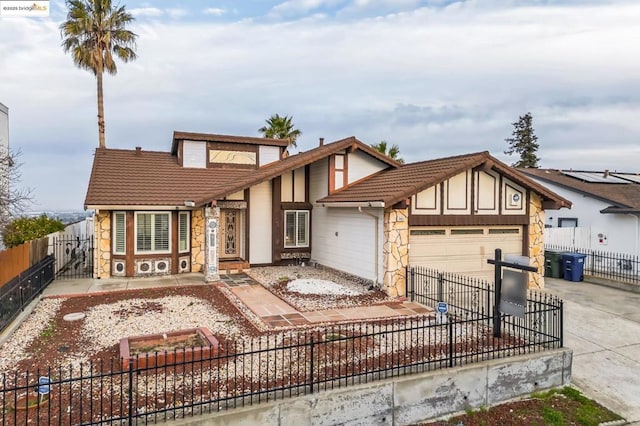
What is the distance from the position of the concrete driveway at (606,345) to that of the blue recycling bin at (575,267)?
1.94 metres

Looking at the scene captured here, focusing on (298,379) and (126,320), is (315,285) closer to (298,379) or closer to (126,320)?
(126,320)

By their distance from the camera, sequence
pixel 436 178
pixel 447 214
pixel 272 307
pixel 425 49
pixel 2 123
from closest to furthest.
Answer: pixel 272 307
pixel 436 178
pixel 447 214
pixel 425 49
pixel 2 123

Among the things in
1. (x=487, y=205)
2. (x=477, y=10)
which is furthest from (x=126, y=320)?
(x=477, y=10)

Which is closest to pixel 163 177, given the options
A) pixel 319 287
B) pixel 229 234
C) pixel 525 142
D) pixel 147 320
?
pixel 229 234

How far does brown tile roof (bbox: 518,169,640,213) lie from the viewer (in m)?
17.4

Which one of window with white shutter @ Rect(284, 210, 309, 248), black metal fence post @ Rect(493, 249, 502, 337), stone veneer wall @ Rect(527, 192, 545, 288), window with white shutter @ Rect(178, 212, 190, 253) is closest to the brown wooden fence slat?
window with white shutter @ Rect(178, 212, 190, 253)

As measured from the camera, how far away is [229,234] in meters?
17.5

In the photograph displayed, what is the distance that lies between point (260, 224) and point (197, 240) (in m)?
2.68

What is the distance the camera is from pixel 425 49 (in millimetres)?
16422

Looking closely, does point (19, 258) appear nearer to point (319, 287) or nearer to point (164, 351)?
point (164, 351)

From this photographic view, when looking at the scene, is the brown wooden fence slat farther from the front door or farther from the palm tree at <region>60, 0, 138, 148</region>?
the palm tree at <region>60, 0, 138, 148</region>

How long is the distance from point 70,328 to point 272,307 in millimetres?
4616

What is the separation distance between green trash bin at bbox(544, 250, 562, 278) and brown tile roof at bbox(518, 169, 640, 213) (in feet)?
10.9

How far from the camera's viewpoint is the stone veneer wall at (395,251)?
12375mm
